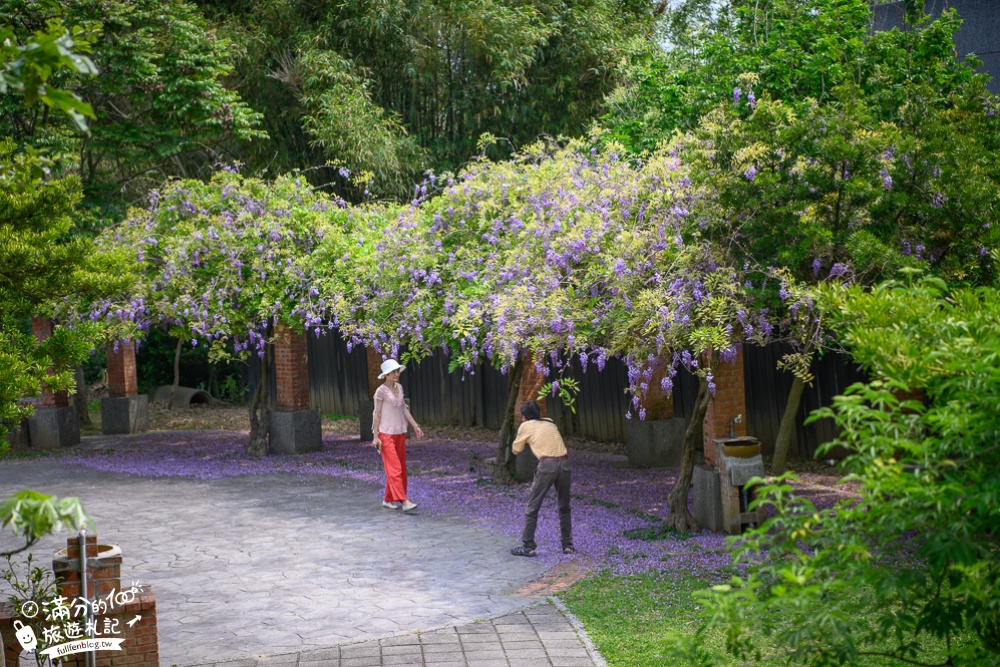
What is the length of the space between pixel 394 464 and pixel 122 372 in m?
11.1

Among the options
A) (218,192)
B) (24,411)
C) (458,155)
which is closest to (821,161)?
(24,411)

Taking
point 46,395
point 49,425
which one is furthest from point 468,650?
point 46,395

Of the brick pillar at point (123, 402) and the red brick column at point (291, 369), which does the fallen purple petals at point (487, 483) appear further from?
the red brick column at point (291, 369)

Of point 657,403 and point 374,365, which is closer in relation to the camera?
point 657,403

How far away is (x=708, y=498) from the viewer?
11.9m

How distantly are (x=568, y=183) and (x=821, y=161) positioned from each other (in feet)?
11.2

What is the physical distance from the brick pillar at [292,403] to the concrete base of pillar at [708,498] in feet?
29.7

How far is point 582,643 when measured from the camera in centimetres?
790

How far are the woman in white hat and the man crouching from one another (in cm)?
264

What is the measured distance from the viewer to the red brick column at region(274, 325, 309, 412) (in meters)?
18.9

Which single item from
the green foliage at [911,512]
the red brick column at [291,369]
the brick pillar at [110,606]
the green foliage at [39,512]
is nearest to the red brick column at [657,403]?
the red brick column at [291,369]

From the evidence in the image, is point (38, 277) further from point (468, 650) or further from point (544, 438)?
point (544, 438)

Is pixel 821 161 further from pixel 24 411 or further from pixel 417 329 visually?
pixel 24 411

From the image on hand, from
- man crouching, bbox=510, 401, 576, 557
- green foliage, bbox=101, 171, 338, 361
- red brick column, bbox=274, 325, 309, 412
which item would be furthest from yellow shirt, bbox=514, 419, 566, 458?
red brick column, bbox=274, 325, 309, 412
